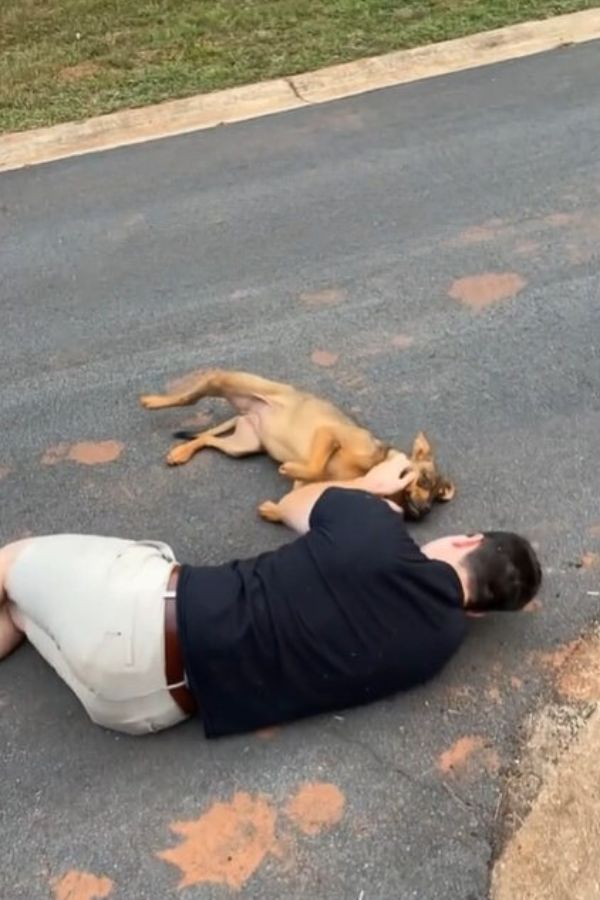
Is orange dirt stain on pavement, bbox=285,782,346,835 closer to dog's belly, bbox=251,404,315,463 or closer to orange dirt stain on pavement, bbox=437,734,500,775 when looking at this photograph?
orange dirt stain on pavement, bbox=437,734,500,775

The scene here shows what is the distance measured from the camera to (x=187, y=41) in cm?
904

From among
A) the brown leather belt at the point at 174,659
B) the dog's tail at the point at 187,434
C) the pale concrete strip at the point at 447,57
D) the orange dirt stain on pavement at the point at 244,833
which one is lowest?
the pale concrete strip at the point at 447,57

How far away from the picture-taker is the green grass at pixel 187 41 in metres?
8.27

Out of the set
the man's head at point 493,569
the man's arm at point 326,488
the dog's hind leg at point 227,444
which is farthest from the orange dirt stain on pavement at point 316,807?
the dog's hind leg at point 227,444

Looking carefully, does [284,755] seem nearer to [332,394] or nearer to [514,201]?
[332,394]

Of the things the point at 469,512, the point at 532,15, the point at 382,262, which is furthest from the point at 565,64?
the point at 469,512

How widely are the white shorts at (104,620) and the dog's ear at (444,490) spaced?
3.43 ft

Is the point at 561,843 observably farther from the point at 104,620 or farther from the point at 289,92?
the point at 289,92

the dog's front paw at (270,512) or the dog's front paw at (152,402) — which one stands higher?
the dog's front paw at (152,402)

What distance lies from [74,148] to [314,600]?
5.10m

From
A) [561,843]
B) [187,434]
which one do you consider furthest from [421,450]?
[561,843]

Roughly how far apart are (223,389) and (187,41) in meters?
5.12

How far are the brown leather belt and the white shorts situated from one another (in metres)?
0.01

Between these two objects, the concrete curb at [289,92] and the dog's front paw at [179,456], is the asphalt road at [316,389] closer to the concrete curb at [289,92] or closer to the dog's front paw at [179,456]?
the dog's front paw at [179,456]
